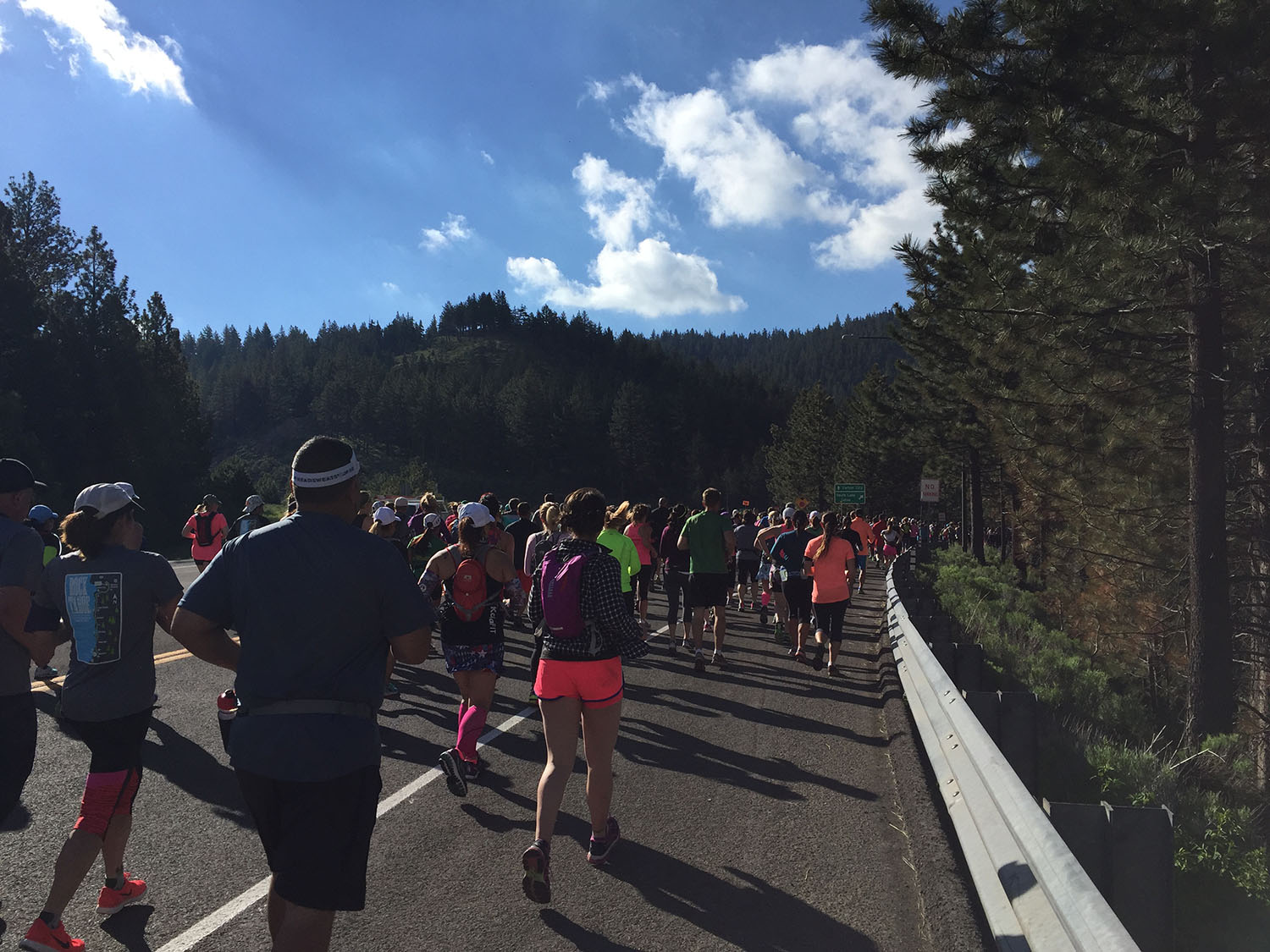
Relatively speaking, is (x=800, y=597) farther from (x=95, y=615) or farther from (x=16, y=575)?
(x=16, y=575)

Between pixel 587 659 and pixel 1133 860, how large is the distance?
102 inches

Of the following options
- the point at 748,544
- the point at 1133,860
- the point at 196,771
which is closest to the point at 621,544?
the point at 196,771

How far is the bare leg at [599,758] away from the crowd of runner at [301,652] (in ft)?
0.03

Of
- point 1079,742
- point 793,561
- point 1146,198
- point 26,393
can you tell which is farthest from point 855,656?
point 26,393

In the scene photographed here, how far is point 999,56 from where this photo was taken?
27.6 ft

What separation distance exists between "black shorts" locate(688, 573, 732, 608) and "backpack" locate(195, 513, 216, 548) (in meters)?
6.26

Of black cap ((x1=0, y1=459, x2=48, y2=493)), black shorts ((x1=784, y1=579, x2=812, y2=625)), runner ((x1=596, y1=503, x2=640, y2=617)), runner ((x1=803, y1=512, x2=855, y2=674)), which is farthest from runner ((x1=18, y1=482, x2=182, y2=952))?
black shorts ((x1=784, y1=579, x2=812, y2=625))

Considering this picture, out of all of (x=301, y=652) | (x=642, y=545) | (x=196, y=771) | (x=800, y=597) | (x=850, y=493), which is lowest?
(x=196, y=771)

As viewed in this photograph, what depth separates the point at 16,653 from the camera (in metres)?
3.81

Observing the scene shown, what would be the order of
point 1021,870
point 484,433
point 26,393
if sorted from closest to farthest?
point 1021,870, point 26,393, point 484,433

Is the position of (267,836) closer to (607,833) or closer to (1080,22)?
(607,833)

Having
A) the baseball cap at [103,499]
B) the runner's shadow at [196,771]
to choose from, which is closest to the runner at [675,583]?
the runner's shadow at [196,771]

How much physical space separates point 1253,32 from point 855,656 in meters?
8.29

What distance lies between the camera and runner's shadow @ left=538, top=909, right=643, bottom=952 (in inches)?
152
